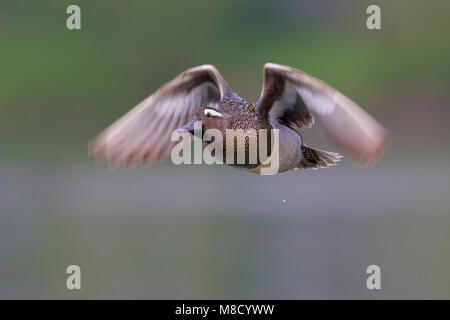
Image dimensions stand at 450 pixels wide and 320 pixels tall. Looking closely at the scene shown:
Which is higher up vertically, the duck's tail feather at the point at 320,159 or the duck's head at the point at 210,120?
the duck's head at the point at 210,120

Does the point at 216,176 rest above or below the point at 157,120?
above

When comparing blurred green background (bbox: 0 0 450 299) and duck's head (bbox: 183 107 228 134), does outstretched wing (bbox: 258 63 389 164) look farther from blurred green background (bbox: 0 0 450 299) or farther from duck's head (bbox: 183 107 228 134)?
blurred green background (bbox: 0 0 450 299)

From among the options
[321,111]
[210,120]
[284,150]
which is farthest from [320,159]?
[210,120]

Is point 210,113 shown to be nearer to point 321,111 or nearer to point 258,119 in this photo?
point 258,119

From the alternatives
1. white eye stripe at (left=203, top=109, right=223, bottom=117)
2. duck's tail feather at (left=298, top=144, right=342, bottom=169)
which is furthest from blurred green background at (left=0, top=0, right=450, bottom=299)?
white eye stripe at (left=203, top=109, right=223, bottom=117)

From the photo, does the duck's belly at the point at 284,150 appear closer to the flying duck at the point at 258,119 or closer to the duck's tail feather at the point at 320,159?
the flying duck at the point at 258,119

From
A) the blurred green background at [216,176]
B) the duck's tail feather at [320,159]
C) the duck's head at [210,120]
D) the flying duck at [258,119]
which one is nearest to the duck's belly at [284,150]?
the flying duck at [258,119]
